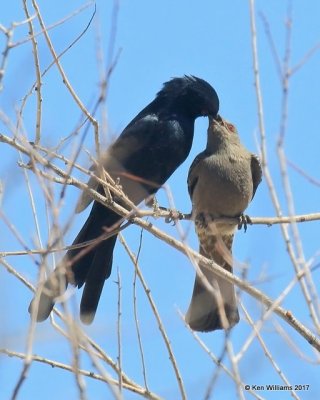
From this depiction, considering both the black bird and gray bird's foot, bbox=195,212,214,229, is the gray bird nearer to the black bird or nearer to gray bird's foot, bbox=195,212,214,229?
gray bird's foot, bbox=195,212,214,229

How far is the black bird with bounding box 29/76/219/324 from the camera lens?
5.84 metres

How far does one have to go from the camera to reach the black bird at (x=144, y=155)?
5840 millimetres

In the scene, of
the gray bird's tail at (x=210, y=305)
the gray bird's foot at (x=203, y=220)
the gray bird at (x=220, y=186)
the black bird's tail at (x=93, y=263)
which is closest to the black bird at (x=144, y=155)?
the black bird's tail at (x=93, y=263)

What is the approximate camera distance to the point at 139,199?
241 inches

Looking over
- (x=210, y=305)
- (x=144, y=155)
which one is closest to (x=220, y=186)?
(x=144, y=155)

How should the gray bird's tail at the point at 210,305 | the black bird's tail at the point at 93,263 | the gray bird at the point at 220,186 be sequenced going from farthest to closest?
the gray bird at the point at 220,186 < the black bird's tail at the point at 93,263 < the gray bird's tail at the point at 210,305

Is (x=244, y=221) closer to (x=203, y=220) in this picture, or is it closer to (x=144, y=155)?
(x=203, y=220)

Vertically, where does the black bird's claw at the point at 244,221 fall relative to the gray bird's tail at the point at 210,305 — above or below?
above

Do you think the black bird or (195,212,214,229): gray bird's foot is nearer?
the black bird

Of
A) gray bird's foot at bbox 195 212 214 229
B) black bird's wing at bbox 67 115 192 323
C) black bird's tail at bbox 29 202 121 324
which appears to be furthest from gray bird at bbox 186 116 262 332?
black bird's tail at bbox 29 202 121 324

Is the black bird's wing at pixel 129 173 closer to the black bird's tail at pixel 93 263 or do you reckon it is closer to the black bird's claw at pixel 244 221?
the black bird's tail at pixel 93 263

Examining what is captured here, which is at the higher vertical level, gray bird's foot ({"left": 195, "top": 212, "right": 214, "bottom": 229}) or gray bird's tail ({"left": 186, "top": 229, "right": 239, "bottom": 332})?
gray bird's foot ({"left": 195, "top": 212, "right": 214, "bottom": 229})

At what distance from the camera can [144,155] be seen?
624 centimetres

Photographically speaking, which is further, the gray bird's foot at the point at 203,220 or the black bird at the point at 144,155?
the gray bird's foot at the point at 203,220
